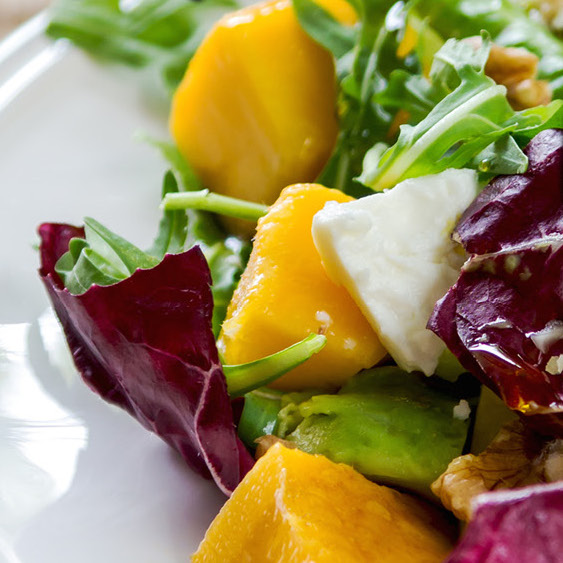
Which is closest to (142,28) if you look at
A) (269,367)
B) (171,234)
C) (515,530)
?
(171,234)

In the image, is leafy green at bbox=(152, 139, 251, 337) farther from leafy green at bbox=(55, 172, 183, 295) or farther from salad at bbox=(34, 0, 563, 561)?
leafy green at bbox=(55, 172, 183, 295)

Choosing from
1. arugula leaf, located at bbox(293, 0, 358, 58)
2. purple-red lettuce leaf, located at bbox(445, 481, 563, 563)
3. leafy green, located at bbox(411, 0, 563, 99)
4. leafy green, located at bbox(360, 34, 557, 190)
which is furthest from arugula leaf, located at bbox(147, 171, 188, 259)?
purple-red lettuce leaf, located at bbox(445, 481, 563, 563)

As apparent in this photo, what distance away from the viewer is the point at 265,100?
1.83m

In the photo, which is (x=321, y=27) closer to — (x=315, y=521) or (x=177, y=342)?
(x=177, y=342)

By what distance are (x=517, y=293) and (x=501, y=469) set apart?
0.75 ft

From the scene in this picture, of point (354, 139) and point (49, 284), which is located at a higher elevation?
point (49, 284)

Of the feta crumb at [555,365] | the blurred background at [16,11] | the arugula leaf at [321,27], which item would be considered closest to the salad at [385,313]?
the feta crumb at [555,365]

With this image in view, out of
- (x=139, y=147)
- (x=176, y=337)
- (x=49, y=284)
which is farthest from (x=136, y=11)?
(x=176, y=337)

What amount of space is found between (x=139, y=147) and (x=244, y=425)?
37.2 inches

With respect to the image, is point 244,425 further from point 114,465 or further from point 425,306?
point 425,306

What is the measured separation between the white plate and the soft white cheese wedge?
1.20ft

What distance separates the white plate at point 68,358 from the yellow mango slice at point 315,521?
141 millimetres

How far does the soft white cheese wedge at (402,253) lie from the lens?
127 centimetres

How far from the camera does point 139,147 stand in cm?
209
